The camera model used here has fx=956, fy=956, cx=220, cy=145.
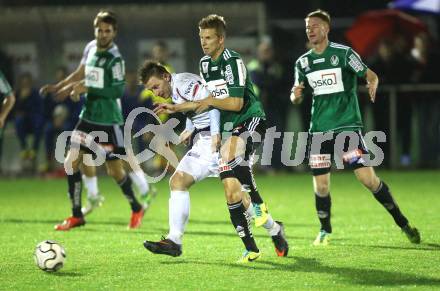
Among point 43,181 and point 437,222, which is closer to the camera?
point 437,222

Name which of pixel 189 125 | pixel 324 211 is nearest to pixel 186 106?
pixel 189 125

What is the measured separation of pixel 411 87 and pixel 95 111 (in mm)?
9179

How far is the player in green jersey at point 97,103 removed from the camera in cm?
1150

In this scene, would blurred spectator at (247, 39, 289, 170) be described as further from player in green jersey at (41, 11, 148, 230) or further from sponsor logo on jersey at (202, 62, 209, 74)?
sponsor logo on jersey at (202, 62, 209, 74)

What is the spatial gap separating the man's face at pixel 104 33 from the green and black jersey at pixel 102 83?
0.11m

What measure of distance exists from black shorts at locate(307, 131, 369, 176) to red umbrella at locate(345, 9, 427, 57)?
9792 mm

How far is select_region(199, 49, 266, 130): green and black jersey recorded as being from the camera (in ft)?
27.5

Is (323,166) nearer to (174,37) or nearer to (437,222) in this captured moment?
(437,222)

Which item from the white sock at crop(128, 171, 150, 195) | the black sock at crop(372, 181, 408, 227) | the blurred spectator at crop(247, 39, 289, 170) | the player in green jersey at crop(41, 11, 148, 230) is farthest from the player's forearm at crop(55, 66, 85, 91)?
the blurred spectator at crop(247, 39, 289, 170)

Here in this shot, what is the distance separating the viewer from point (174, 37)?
793 inches

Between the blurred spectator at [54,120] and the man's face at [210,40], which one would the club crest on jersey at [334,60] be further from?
the blurred spectator at [54,120]

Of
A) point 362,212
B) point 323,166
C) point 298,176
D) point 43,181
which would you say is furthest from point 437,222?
point 43,181

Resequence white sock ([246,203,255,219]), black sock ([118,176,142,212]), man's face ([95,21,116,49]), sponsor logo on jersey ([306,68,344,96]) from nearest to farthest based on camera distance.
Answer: white sock ([246,203,255,219]) → sponsor logo on jersey ([306,68,344,96]) → man's face ([95,21,116,49]) → black sock ([118,176,142,212])

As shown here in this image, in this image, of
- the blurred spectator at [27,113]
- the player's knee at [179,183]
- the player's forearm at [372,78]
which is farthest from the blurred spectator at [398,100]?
the player's knee at [179,183]
